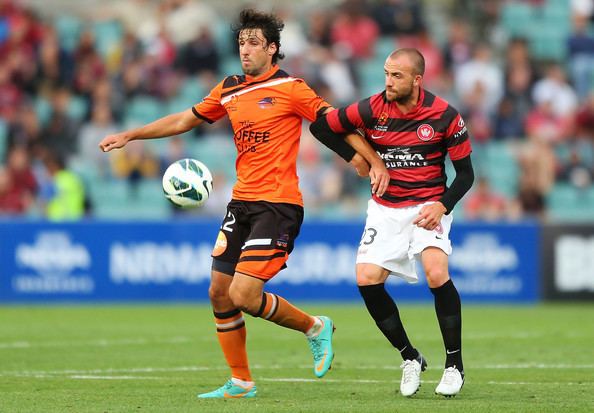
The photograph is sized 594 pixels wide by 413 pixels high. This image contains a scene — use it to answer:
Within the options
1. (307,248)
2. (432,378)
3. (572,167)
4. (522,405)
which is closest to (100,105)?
(307,248)

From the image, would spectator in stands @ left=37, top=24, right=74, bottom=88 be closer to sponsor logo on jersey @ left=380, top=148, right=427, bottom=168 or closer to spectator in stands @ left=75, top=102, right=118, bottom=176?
spectator in stands @ left=75, top=102, right=118, bottom=176

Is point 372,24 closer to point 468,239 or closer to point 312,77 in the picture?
point 312,77

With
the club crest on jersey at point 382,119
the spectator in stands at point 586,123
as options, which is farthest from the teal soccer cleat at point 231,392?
the spectator in stands at point 586,123

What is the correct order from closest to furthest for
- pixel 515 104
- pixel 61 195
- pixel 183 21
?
pixel 61 195
pixel 515 104
pixel 183 21

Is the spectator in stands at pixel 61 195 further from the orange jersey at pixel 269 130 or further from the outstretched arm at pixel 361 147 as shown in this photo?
the outstretched arm at pixel 361 147

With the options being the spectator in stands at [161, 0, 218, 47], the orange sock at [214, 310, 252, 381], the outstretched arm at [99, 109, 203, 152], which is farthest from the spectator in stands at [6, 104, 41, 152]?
the orange sock at [214, 310, 252, 381]

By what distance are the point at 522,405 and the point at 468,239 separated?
1035 cm

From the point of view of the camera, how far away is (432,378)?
31.4 ft

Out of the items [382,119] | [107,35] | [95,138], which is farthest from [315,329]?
[107,35]

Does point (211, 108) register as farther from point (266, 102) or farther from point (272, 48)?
point (272, 48)

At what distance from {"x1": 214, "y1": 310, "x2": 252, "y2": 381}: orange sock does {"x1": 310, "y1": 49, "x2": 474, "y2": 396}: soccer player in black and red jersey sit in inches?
35.4

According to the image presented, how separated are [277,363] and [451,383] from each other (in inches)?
110

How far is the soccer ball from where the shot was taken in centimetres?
862

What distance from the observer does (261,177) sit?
8516 mm
